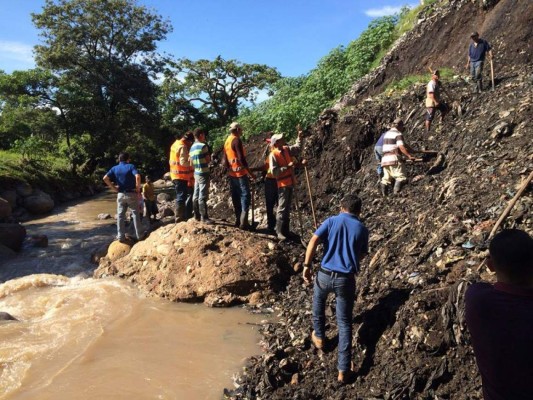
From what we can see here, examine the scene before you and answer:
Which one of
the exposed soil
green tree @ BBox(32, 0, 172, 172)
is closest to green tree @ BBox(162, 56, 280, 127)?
green tree @ BBox(32, 0, 172, 172)

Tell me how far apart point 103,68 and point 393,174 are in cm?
1983

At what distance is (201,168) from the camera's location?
7785 mm

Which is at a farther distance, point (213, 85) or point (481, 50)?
point (213, 85)

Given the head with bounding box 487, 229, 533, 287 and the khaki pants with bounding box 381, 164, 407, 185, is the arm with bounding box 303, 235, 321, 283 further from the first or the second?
the khaki pants with bounding box 381, 164, 407, 185

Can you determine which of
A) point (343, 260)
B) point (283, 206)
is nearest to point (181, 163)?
point (283, 206)

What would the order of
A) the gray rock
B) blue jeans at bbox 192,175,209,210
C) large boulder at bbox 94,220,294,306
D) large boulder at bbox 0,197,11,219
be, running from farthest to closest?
the gray rock → large boulder at bbox 0,197,11,219 → blue jeans at bbox 192,175,209,210 → large boulder at bbox 94,220,294,306

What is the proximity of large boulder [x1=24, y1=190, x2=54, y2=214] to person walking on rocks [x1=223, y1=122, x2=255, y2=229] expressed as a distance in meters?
11.9

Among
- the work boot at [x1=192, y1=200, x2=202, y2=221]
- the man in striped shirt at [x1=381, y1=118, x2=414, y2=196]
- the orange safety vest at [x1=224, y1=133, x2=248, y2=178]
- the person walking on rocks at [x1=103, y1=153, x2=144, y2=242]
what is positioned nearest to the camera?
the orange safety vest at [x1=224, y1=133, x2=248, y2=178]

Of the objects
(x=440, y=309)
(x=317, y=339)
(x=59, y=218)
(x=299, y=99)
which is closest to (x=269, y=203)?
(x=317, y=339)

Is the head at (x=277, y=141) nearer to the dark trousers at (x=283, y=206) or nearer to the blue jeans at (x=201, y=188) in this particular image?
the dark trousers at (x=283, y=206)

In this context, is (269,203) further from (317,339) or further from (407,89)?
(407,89)

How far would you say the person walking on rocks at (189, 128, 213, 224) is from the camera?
777 centimetres

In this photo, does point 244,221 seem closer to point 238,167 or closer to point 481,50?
point 238,167

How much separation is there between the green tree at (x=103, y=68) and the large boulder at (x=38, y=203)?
22.5 ft
